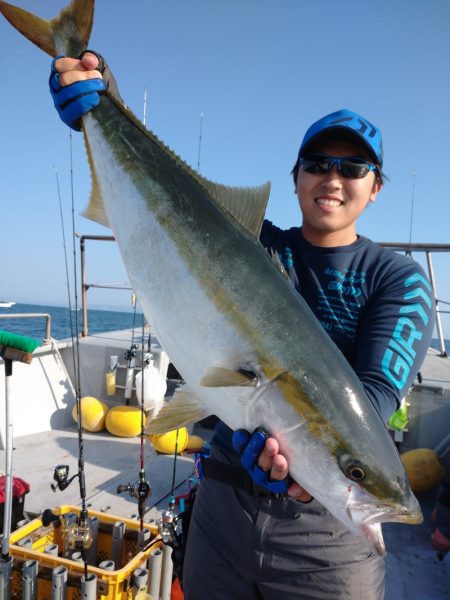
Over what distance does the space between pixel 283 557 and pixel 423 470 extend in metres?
4.49

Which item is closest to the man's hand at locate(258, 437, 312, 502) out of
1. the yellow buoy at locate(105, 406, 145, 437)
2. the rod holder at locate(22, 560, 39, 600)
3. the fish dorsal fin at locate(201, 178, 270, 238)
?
→ the fish dorsal fin at locate(201, 178, 270, 238)

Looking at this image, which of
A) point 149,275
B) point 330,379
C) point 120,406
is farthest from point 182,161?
point 120,406

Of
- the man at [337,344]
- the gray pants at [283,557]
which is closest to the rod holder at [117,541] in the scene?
the man at [337,344]

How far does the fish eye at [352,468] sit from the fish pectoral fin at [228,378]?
46 centimetres

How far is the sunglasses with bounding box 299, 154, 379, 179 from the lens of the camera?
7.55 feet

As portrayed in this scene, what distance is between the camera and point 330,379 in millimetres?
1790

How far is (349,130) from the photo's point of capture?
230 centimetres

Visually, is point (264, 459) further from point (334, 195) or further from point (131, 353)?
point (131, 353)

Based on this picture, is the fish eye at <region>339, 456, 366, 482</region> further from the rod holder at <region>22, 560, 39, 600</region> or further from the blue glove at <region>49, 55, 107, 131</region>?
the rod holder at <region>22, 560, 39, 600</region>

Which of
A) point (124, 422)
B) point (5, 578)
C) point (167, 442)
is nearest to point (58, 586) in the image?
point (5, 578)

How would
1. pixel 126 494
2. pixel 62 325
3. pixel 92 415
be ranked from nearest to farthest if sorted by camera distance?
pixel 126 494 < pixel 92 415 < pixel 62 325

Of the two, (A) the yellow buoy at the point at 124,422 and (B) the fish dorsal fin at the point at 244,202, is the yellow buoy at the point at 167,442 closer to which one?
(A) the yellow buoy at the point at 124,422

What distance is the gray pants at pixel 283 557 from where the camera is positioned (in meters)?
2.06

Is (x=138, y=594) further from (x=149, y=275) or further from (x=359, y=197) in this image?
(x=359, y=197)
